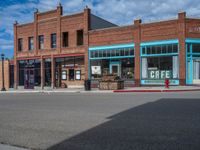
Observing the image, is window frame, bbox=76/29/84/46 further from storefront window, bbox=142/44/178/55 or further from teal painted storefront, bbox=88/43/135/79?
storefront window, bbox=142/44/178/55

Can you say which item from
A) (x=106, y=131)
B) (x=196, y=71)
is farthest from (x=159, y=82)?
(x=106, y=131)

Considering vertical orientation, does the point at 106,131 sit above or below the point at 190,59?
below

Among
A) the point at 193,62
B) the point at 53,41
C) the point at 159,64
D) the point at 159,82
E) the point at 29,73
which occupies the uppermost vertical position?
the point at 53,41

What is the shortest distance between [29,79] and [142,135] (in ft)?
114

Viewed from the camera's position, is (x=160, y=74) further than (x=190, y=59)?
Yes

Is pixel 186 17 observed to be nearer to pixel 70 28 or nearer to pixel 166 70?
pixel 166 70

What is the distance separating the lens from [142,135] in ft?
24.8

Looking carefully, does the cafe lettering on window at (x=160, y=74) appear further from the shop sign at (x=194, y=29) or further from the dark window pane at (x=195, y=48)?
the shop sign at (x=194, y=29)

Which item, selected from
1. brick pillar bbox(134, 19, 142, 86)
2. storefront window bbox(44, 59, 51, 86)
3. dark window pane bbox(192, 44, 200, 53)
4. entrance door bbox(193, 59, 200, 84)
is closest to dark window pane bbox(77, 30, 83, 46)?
storefront window bbox(44, 59, 51, 86)

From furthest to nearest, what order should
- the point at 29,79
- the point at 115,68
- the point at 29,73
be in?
the point at 29,73, the point at 29,79, the point at 115,68

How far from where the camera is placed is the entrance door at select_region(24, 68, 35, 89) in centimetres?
3908

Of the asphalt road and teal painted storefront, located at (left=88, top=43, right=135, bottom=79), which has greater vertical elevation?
teal painted storefront, located at (left=88, top=43, right=135, bottom=79)

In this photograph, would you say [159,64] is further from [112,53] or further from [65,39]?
[65,39]

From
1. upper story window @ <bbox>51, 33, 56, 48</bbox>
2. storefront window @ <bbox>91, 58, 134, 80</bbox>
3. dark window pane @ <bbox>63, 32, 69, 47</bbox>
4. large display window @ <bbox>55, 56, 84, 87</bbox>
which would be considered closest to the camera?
storefront window @ <bbox>91, 58, 134, 80</bbox>
